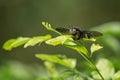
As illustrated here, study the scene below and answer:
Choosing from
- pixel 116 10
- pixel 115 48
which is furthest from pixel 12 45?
pixel 116 10

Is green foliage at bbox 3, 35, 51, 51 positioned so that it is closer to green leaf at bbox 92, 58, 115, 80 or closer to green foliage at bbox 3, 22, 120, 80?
green foliage at bbox 3, 22, 120, 80

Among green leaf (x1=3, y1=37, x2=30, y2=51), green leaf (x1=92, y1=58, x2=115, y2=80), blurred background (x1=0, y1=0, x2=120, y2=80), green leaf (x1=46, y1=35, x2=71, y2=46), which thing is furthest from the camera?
blurred background (x1=0, y1=0, x2=120, y2=80)

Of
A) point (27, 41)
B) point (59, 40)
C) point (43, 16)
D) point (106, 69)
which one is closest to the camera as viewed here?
point (59, 40)

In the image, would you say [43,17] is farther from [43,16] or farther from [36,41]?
[36,41]

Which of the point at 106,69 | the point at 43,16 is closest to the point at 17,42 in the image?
the point at 106,69

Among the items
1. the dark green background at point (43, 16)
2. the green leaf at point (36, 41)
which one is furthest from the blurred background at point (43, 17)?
the green leaf at point (36, 41)

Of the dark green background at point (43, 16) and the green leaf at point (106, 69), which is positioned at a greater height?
the green leaf at point (106, 69)

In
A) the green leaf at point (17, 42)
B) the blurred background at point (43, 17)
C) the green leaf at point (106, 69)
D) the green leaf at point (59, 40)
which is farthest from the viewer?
the blurred background at point (43, 17)

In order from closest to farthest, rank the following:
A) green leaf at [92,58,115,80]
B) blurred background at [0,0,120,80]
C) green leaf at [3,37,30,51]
Result: green leaf at [3,37,30,51], green leaf at [92,58,115,80], blurred background at [0,0,120,80]

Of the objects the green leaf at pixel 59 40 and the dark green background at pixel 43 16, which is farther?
the dark green background at pixel 43 16

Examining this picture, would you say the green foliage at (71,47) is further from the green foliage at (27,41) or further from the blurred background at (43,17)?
the blurred background at (43,17)

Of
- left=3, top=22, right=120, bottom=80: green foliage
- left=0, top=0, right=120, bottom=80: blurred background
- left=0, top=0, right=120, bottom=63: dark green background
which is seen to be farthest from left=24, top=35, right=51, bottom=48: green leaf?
left=0, top=0, right=120, bottom=63: dark green background

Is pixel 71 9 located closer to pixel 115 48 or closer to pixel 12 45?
pixel 115 48

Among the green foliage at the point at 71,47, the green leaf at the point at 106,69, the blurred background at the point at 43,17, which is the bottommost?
the blurred background at the point at 43,17
